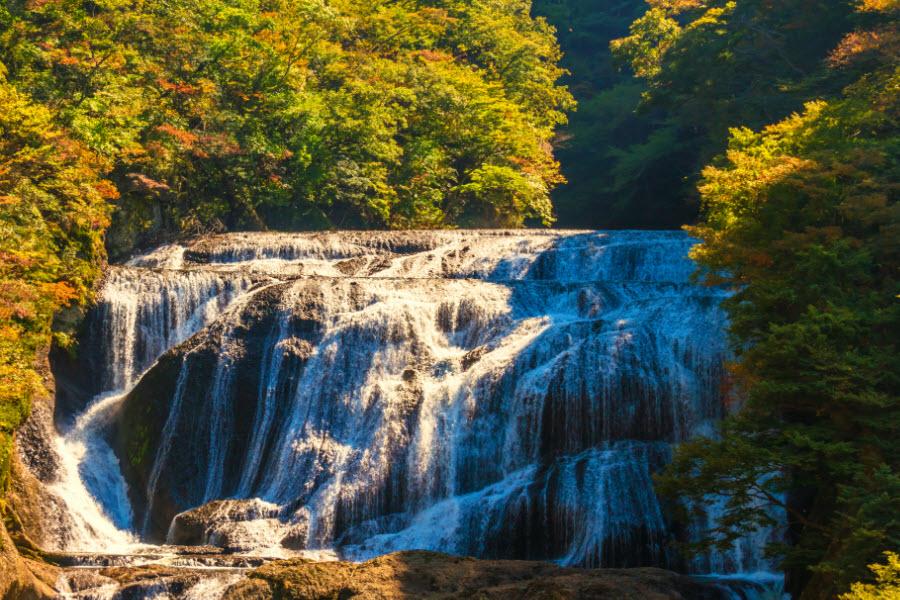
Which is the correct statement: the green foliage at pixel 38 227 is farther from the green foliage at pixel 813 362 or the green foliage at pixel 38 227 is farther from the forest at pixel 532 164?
the green foliage at pixel 813 362

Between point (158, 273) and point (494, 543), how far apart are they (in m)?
12.4

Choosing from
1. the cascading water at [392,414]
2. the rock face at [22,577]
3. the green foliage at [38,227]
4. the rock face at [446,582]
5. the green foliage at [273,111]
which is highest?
the green foliage at [273,111]

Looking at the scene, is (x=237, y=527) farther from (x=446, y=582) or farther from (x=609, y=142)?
(x=609, y=142)

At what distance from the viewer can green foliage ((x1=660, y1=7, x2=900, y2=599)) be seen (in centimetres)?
1475

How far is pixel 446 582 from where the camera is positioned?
1415 cm

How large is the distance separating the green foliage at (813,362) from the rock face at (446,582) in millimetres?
2023

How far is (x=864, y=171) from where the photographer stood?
19219mm

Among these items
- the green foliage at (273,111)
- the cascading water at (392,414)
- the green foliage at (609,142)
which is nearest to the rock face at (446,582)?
the cascading water at (392,414)

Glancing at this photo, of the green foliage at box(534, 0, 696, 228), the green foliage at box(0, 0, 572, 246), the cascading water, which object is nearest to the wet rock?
the cascading water

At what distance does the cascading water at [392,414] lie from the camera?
19.3m

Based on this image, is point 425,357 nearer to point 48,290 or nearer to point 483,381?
point 483,381

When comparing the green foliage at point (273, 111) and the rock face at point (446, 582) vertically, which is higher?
the green foliage at point (273, 111)

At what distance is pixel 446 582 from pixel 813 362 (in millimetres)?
6631

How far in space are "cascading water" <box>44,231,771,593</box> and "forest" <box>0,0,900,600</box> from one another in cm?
149
